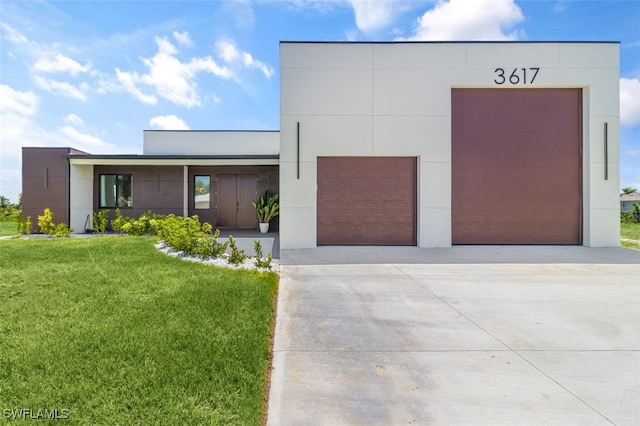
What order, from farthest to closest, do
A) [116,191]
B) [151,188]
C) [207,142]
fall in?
[207,142] → [116,191] → [151,188]

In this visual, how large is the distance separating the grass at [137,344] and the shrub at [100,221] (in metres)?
7.34

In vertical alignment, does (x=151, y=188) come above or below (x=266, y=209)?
above

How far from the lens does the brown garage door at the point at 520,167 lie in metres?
9.75

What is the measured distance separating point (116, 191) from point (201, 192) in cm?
363

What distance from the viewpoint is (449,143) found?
949 cm

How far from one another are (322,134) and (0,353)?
804 centimetres

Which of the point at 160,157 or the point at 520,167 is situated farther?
the point at 160,157

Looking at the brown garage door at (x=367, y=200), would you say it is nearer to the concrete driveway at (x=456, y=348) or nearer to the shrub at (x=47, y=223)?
the concrete driveway at (x=456, y=348)

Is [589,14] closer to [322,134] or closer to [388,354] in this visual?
[322,134]

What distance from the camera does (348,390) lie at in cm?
259

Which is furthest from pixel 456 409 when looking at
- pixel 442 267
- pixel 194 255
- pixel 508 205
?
pixel 508 205

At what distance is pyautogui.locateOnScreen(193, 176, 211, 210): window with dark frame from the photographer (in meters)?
14.3

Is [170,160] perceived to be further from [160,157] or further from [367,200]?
[367,200]

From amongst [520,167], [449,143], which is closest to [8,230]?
[449,143]
